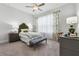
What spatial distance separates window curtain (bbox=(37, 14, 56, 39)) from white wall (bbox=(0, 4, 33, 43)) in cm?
25

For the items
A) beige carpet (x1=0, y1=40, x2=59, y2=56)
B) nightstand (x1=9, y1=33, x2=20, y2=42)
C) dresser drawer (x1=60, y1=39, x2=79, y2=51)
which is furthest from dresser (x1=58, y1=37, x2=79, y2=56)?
nightstand (x1=9, y1=33, x2=20, y2=42)

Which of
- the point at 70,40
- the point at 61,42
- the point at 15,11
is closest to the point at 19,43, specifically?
the point at 15,11

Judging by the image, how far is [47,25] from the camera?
2.56 meters

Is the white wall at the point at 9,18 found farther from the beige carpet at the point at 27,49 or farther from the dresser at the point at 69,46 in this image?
the dresser at the point at 69,46

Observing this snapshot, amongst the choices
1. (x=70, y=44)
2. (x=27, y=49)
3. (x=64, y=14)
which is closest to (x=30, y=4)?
(x=64, y=14)

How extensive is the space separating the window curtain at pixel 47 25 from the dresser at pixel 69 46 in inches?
13.3

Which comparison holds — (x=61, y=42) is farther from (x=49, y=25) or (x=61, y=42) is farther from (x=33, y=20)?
(x=33, y=20)

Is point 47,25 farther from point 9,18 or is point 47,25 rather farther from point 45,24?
point 9,18

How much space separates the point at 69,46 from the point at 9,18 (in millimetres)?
1608

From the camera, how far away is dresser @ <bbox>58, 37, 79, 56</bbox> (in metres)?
2.40

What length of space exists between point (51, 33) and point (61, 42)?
0.43 metres

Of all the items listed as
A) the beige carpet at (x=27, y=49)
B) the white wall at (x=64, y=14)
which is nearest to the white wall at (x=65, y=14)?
the white wall at (x=64, y=14)

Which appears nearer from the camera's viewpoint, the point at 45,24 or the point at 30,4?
the point at 30,4

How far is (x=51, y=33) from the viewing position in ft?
8.23
